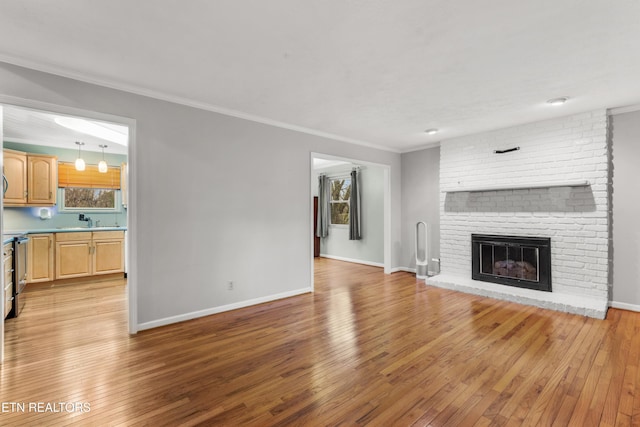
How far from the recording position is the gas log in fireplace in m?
4.42

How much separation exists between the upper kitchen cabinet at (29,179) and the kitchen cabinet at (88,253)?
0.86 m

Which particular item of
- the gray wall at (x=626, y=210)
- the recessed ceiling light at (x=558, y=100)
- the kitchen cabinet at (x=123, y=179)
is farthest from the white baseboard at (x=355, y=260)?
the kitchen cabinet at (x=123, y=179)

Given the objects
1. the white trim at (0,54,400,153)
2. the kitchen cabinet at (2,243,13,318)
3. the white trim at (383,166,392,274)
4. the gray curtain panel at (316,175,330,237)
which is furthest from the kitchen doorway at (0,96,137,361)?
the gray curtain panel at (316,175,330,237)

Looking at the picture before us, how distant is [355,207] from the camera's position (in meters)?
7.47

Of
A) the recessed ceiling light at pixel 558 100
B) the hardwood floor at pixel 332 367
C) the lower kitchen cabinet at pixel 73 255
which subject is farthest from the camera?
the lower kitchen cabinet at pixel 73 255

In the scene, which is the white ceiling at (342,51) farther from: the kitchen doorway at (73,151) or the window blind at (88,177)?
the window blind at (88,177)

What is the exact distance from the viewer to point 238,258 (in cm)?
404

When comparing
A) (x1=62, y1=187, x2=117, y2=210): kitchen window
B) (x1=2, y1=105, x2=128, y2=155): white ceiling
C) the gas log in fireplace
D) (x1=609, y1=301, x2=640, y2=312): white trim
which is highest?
(x1=2, y1=105, x2=128, y2=155): white ceiling

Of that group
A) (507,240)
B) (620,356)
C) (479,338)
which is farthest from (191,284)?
(507,240)

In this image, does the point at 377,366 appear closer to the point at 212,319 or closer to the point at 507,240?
the point at 212,319

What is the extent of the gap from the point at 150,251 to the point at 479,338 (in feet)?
12.1

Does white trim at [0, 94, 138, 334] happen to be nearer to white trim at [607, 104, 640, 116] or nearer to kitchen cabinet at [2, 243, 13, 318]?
kitchen cabinet at [2, 243, 13, 318]

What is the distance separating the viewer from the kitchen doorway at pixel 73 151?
10.5 feet

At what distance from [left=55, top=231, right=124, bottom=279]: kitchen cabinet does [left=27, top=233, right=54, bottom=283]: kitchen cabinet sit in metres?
0.09
